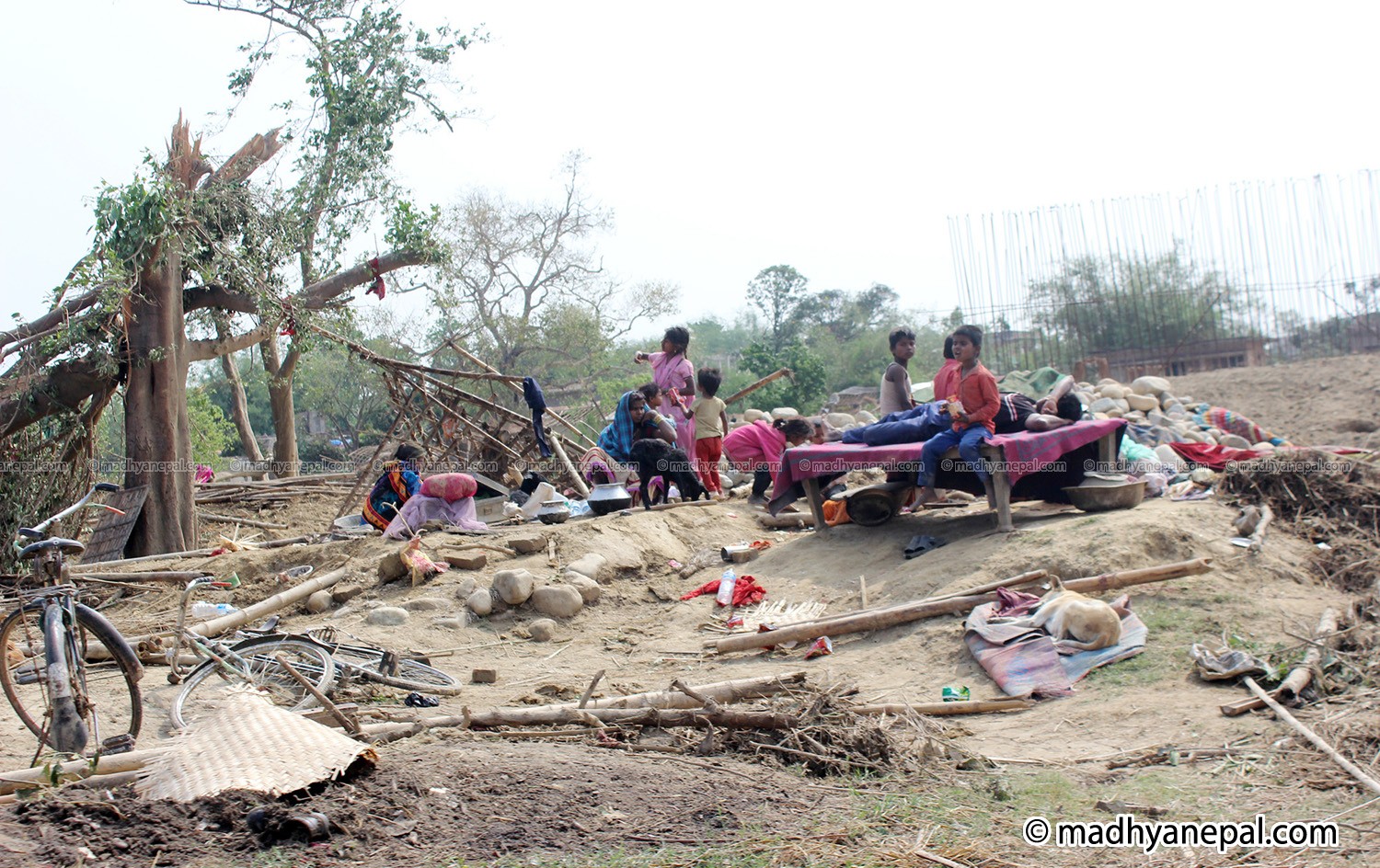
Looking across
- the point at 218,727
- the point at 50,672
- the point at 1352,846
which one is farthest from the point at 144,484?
the point at 1352,846

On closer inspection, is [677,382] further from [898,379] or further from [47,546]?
[47,546]

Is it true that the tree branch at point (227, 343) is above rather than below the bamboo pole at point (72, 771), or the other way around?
above

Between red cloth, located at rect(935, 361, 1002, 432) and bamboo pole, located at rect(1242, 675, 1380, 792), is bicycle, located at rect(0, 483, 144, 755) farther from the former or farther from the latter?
red cloth, located at rect(935, 361, 1002, 432)

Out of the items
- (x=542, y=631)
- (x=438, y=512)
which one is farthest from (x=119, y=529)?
(x=542, y=631)

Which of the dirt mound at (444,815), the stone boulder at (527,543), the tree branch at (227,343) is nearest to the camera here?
the dirt mound at (444,815)

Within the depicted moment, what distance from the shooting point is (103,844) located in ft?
9.66

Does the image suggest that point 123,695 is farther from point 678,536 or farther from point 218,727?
point 678,536

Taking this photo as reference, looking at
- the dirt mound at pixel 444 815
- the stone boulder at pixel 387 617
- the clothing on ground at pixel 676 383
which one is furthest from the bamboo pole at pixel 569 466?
the dirt mound at pixel 444 815

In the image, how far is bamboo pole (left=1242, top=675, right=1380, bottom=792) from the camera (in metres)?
3.42

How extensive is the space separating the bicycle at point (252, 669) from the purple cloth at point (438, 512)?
3.36 m

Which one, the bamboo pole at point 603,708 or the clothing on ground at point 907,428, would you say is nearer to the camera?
the bamboo pole at point 603,708

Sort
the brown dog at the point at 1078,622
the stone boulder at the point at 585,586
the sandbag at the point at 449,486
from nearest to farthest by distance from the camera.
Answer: the brown dog at the point at 1078,622 < the stone boulder at the point at 585,586 < the sandbag at the point at 449,486

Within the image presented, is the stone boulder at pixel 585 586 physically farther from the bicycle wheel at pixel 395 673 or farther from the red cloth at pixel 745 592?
the bicycle wheel at pixel 395 673

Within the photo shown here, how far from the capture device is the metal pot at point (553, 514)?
9547mm
